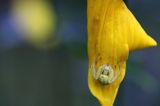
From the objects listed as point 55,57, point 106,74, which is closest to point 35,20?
point 55,57

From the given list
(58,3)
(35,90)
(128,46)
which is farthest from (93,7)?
(35,90)

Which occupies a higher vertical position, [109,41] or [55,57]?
[109,41]

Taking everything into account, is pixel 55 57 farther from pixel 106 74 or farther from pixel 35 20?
pixel 106 74

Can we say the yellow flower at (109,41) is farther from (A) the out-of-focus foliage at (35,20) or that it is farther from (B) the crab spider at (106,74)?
(A) the out-of-focus foliage at (35,20)

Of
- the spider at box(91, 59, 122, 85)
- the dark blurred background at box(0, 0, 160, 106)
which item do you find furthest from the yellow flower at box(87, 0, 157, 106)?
the dark blurred background at box(0, 0, 160, 106)

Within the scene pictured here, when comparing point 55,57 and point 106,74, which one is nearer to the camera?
point 106,74

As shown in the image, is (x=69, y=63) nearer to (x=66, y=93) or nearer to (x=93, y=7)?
(x=66, y=93)

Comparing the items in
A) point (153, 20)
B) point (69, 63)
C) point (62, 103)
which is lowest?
point (62, 103)
